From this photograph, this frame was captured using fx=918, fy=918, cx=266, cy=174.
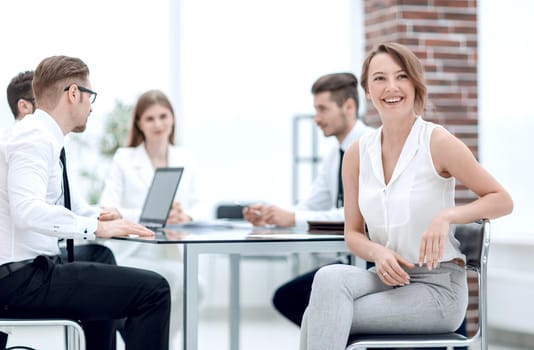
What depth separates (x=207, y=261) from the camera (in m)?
6.94

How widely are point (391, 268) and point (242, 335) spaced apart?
353 cm

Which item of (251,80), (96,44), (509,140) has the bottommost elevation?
(509,140)

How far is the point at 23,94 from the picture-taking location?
3428mm

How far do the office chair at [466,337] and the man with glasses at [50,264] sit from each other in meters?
0.67

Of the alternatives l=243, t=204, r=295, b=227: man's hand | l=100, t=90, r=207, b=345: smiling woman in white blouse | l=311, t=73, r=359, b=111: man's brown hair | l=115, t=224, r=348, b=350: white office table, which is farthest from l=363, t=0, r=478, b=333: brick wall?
l=115, t=224, r=348, b=350: white office table

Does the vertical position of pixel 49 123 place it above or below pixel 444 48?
below

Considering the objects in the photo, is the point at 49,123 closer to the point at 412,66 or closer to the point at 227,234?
the point at 227,234

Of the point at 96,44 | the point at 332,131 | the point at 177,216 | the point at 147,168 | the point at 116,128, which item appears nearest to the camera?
the point at 177,216

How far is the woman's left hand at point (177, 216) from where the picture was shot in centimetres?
389

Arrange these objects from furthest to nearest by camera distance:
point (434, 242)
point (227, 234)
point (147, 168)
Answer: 1. point (147, 168)
2. point (227, 234)
3. point (434, 242)

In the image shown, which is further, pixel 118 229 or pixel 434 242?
pixel 118 229

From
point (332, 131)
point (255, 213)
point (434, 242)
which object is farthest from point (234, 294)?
point (434, 242)

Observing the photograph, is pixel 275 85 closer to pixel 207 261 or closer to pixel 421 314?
pixel 207 261

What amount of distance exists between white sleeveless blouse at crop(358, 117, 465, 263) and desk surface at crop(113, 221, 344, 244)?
0.30m
